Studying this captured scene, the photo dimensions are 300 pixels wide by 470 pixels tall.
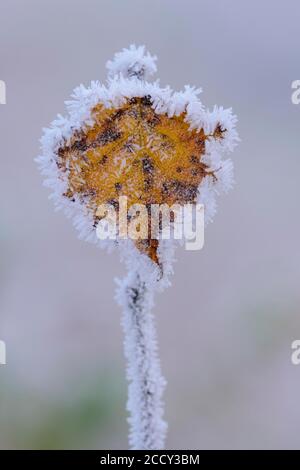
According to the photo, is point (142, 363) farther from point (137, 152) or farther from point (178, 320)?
point (178, 320)

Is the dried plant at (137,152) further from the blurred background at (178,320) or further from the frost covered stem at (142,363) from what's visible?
the blurred background at (178,320)

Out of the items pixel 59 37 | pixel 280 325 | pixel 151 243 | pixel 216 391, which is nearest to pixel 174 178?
pixel 151 243

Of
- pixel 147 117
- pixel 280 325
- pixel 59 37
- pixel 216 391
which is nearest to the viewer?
pixel 147 117

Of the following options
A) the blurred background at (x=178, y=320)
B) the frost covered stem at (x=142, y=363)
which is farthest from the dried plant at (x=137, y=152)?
the blurred background at (x=178, y=320)

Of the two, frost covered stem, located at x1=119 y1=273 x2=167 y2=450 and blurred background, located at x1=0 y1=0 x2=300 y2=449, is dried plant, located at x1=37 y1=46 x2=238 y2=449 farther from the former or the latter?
blurred background, located at x1=0 y1=0 x2=300 y2=449

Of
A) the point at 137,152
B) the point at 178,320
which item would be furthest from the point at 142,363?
the point at 178,320

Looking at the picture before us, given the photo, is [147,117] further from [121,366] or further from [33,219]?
[33,219]
